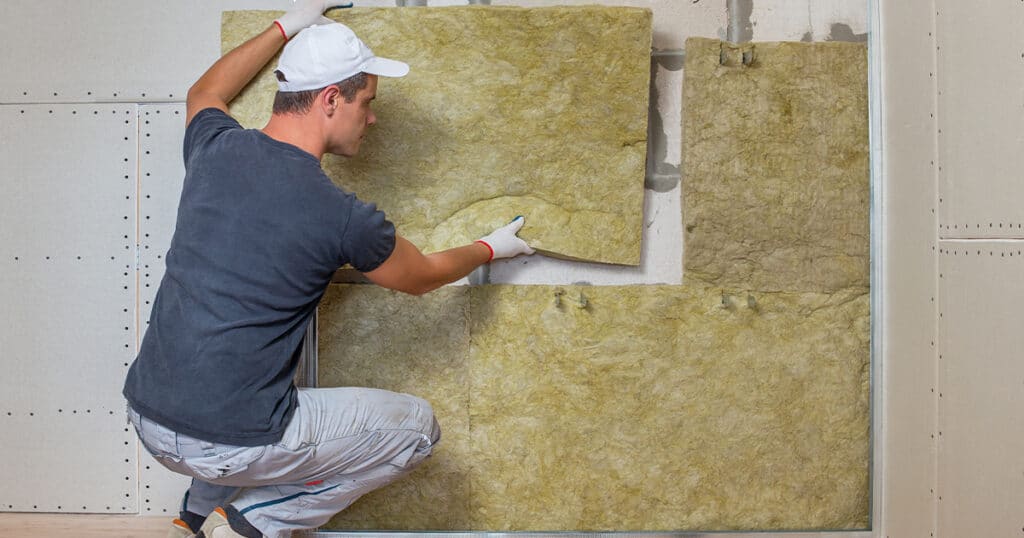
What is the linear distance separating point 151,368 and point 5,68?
1.20 m

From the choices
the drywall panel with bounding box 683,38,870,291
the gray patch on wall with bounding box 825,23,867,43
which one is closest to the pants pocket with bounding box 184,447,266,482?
the drywall panel with bounding box 683,38,870,291

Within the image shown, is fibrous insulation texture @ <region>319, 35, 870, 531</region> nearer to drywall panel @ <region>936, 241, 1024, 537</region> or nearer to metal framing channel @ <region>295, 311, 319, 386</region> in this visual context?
metal framing channel @ <region>295, 311, 319, 386</region>

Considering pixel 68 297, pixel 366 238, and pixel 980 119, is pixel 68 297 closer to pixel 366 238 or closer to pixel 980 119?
pixel 366 238

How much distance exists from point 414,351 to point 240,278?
2.20ft

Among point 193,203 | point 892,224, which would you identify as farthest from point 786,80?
point 193,203

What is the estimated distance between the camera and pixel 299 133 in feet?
6.09

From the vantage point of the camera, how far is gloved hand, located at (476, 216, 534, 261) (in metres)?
2.14

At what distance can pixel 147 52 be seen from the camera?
2.30 m

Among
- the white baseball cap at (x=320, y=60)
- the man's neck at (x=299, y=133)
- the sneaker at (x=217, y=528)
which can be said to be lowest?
the sneaker at (x=217, y=528)

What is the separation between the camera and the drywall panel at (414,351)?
88.4 inches

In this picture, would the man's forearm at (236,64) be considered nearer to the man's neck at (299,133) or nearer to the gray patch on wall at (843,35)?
the man's neck at (299,133)

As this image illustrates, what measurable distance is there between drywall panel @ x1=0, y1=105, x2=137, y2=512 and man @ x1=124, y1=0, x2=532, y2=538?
0.53 meters

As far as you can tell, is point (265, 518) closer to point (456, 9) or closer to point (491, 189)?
point (491, 189)

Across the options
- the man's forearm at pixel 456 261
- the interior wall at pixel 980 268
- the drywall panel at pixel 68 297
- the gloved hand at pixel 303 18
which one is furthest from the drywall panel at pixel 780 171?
the drywall panel at pixel 68 297
